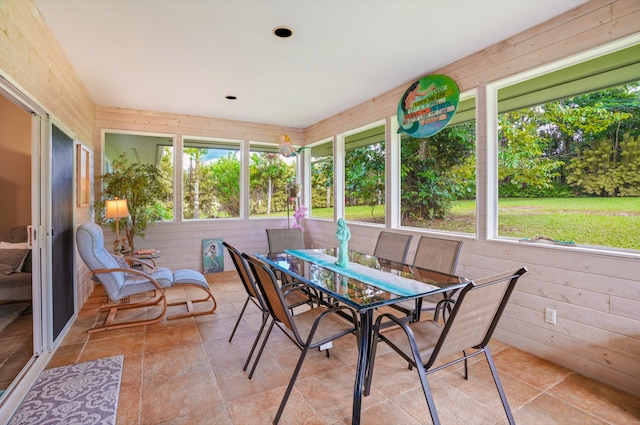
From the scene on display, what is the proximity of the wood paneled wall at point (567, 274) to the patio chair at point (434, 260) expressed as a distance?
21.1 inches

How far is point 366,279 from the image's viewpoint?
235 centimetres

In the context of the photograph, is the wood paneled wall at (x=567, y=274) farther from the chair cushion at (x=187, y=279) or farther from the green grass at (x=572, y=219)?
the chair cushion at (x=187, y=279)

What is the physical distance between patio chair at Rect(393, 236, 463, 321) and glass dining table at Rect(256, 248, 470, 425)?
5.2 inches

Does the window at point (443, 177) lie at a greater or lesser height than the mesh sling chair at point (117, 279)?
greater

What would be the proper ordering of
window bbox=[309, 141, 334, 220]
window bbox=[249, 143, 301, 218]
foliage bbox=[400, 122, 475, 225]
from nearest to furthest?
foliage bbox=[400, 122, 475, 225]
window bbox=[309, 141, 334, 220]
window bbox=[249, 143, 301, 218]

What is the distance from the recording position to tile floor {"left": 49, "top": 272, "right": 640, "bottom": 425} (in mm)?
1934

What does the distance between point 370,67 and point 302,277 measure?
2523 millimetres

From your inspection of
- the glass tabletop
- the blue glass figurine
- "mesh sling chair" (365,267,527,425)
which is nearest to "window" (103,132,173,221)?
the glass tabletop

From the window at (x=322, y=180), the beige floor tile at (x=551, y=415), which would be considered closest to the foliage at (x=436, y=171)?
the window at (x=322, y=180)

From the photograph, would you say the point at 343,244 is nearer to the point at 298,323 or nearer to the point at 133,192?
the point at 298,323

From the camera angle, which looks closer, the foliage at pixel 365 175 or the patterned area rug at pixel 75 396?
the patterned area rug at pixel 75 396

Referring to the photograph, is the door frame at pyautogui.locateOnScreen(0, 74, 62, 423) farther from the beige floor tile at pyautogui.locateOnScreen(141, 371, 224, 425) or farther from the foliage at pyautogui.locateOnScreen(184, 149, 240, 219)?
the foliage at pyautogui.locateOnScreen(184, 149, 240, 219)

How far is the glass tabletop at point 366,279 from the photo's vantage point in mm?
1960

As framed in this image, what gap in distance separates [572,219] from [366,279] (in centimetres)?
184
